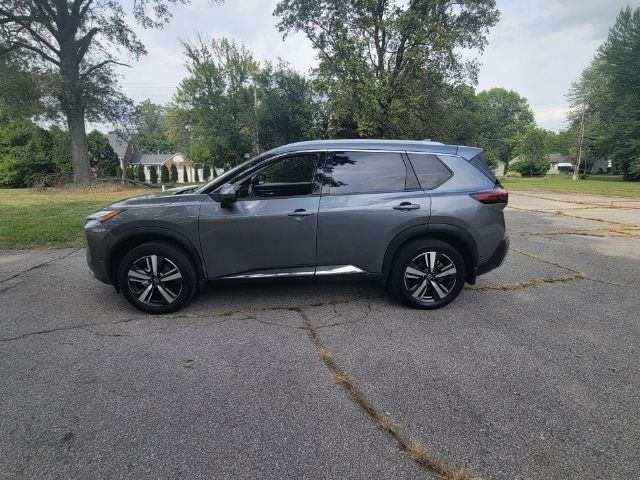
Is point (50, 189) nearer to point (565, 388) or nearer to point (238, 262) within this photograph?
point (238, 262)

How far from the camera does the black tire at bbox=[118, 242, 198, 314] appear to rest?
3.87m

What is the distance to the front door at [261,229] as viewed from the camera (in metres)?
3.85

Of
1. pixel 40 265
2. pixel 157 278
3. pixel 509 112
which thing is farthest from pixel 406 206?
pixel 509 112

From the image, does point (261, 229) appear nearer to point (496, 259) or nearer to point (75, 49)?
point (496, 259)

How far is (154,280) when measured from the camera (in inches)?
155

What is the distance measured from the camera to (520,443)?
2.17 m

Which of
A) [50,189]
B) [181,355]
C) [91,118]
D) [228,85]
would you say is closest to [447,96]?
[228,85]

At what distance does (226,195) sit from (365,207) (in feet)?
4.75

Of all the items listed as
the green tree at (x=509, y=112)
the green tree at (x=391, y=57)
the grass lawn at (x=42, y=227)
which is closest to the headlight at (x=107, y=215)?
the grass lawn at (x=42, y=227)

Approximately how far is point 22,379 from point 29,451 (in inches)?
37.3

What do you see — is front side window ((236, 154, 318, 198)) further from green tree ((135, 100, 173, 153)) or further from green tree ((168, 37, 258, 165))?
green tree ((135, 100, 173, 153))

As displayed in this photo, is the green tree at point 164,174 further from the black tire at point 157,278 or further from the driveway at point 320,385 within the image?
the black tire at point 157,278

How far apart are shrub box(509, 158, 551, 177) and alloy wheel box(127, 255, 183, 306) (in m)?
70.9

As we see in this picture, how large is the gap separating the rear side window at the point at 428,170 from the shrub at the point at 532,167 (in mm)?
69030
